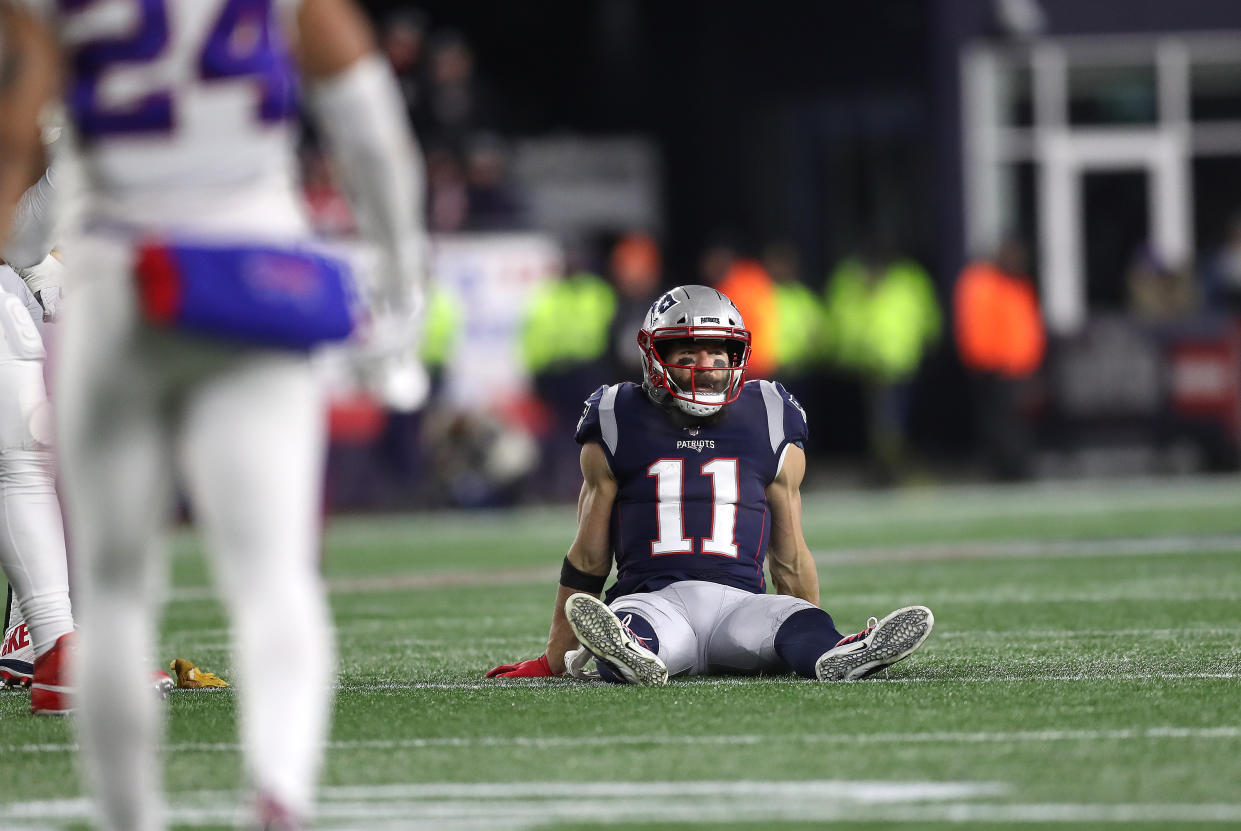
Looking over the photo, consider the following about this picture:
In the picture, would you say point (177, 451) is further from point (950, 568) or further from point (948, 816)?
point (950, 568)

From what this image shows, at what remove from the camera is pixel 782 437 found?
268 inches

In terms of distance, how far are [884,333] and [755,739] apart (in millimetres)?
13827

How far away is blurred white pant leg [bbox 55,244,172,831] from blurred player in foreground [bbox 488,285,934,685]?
272 centimetres

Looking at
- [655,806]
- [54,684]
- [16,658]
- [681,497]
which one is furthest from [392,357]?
[16,658]

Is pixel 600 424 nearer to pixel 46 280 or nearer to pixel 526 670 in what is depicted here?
pixel 526 670

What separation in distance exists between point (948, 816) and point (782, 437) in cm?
268

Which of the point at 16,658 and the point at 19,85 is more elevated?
the point at 19,85

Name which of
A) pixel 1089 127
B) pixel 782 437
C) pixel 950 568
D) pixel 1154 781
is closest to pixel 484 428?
pixel 950 568

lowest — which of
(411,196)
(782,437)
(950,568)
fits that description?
(950,568)

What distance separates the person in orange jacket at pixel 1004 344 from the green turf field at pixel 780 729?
26.8ft

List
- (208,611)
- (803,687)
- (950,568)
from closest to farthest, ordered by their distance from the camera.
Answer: (803,687) < (208,611) < (950,568)

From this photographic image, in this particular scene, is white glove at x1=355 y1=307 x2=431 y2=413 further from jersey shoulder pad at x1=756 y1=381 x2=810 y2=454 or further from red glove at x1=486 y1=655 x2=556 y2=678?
jersey shoulder pad at x1=756 y1=381 x2=810 y2=454

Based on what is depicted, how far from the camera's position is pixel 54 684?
5969 millimetres

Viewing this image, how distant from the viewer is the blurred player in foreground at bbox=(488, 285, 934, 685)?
6457 millimetres
